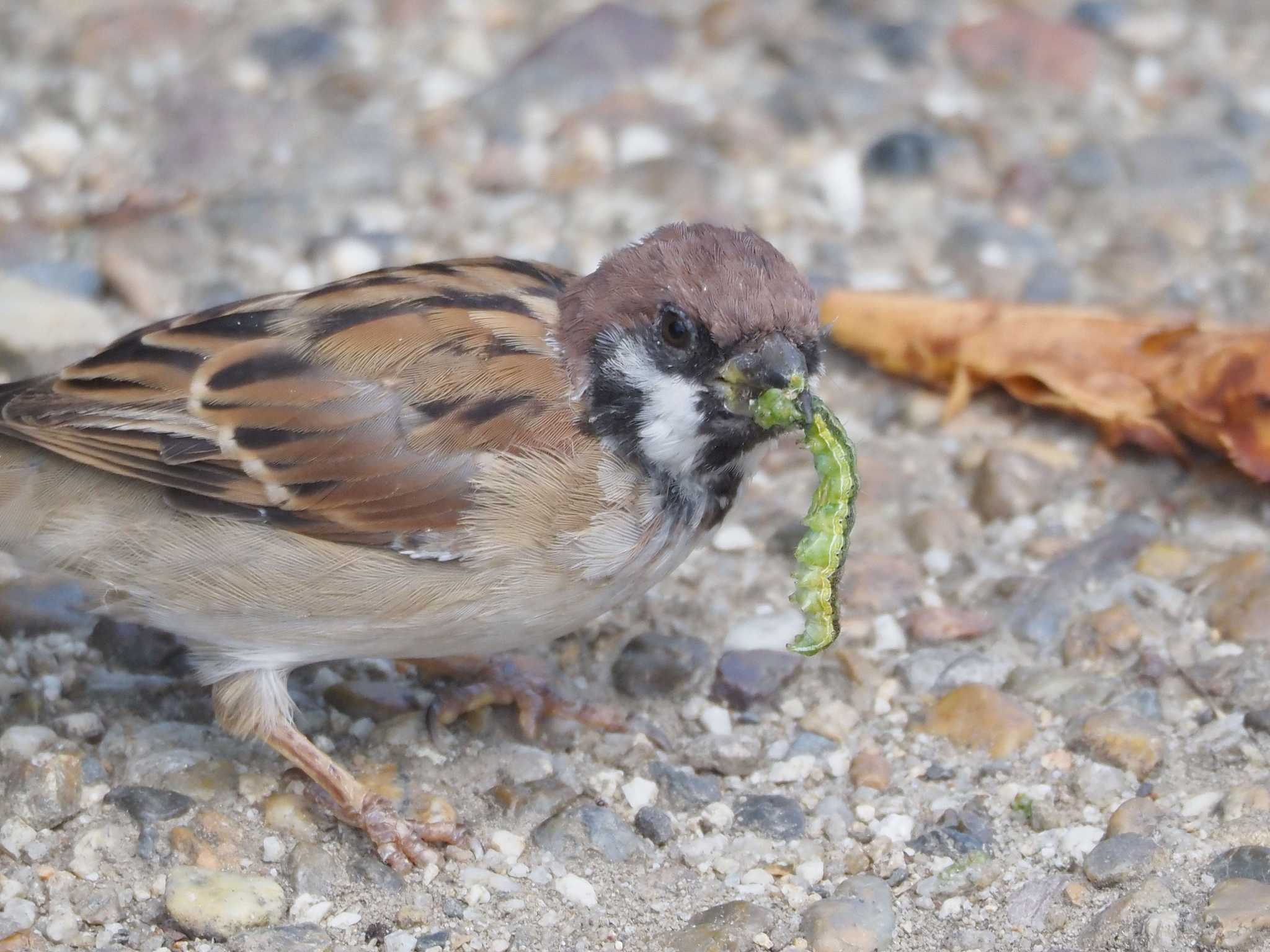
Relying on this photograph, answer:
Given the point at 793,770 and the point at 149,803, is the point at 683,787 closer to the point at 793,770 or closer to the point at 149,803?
the point at 793,770

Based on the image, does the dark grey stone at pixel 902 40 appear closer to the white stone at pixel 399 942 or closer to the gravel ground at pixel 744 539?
the gravel ground at pixel 744 539

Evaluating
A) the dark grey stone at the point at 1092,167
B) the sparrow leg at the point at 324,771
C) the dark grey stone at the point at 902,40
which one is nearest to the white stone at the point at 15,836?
the sparrow leg at the point at 324,771

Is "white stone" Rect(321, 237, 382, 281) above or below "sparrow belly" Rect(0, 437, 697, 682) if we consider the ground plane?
below

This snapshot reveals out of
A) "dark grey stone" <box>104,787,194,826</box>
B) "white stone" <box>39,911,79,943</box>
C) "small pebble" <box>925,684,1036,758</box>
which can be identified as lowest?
"small pebble" <box>925,684,1036,758</box>

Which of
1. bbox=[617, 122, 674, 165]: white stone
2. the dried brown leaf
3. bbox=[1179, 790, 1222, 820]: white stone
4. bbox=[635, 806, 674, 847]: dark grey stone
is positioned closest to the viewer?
bbox=[1179, 790, 1222, 820]: white stone

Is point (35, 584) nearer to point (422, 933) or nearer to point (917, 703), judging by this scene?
point (422, 933)

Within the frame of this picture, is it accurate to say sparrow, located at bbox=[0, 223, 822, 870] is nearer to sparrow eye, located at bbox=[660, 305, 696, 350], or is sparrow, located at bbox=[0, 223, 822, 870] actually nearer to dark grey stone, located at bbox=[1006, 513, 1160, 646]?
sparrow eye, located at bbox=[660, 305, 696, 350]

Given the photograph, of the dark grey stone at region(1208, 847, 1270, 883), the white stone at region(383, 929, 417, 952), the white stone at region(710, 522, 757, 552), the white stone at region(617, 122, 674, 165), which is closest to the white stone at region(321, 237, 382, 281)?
the white stone at region(617, 122, 674, 165)

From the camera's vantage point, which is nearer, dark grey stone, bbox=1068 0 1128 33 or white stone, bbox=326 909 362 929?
white stone, bbox=326 909 362 929
